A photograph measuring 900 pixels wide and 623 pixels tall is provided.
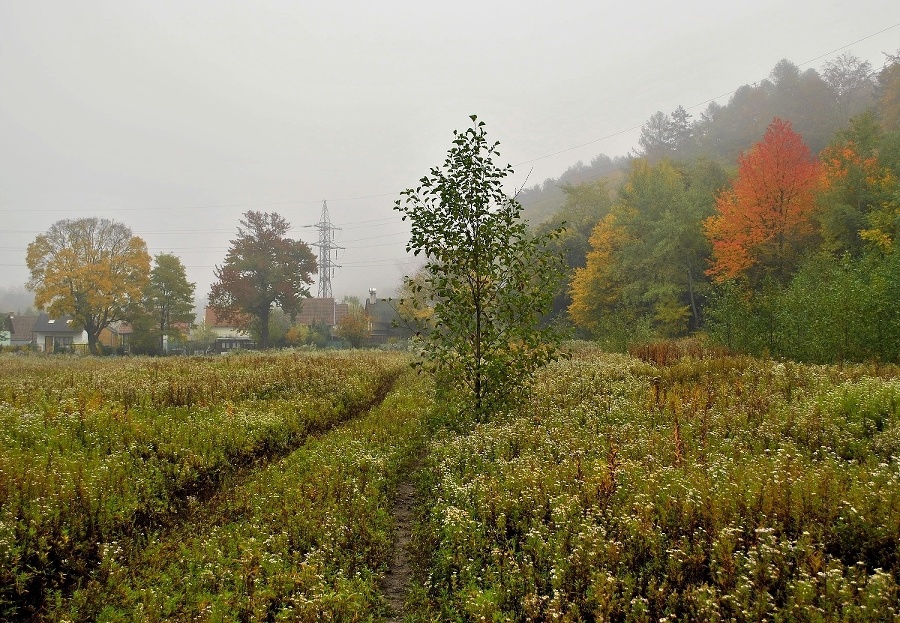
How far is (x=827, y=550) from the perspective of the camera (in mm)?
4309

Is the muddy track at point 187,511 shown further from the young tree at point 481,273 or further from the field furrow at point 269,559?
the young tree at point 481,273

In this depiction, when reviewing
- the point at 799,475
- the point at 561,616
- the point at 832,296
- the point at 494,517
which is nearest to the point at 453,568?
the point at 494,517

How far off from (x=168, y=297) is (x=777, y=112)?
265 feet

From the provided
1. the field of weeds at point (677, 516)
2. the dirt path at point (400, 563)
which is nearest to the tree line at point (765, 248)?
the field of weeds at point (677, 516)

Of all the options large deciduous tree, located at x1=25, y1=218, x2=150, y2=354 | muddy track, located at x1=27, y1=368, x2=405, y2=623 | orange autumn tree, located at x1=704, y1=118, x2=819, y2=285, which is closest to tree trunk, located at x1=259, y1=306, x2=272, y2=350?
large deciduous tree, located at x1=25, y1=218, x2=150, y2=354

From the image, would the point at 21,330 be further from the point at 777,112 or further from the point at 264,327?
the point at 777,112

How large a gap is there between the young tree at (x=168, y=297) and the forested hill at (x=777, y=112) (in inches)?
1435

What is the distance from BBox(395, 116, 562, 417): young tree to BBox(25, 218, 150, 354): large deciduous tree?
156 feet

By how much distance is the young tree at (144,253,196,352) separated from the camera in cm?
4953

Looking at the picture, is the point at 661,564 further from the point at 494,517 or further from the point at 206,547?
the point at 206,547

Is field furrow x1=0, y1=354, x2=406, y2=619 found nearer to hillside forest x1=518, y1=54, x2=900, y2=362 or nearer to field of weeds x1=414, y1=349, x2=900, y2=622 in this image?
field of weeds x1=414, y1=349, x2=900, y2=622

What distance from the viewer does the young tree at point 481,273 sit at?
991cm

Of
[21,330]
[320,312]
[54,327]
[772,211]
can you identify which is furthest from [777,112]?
[21,330]

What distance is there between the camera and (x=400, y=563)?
6141 millimetres
